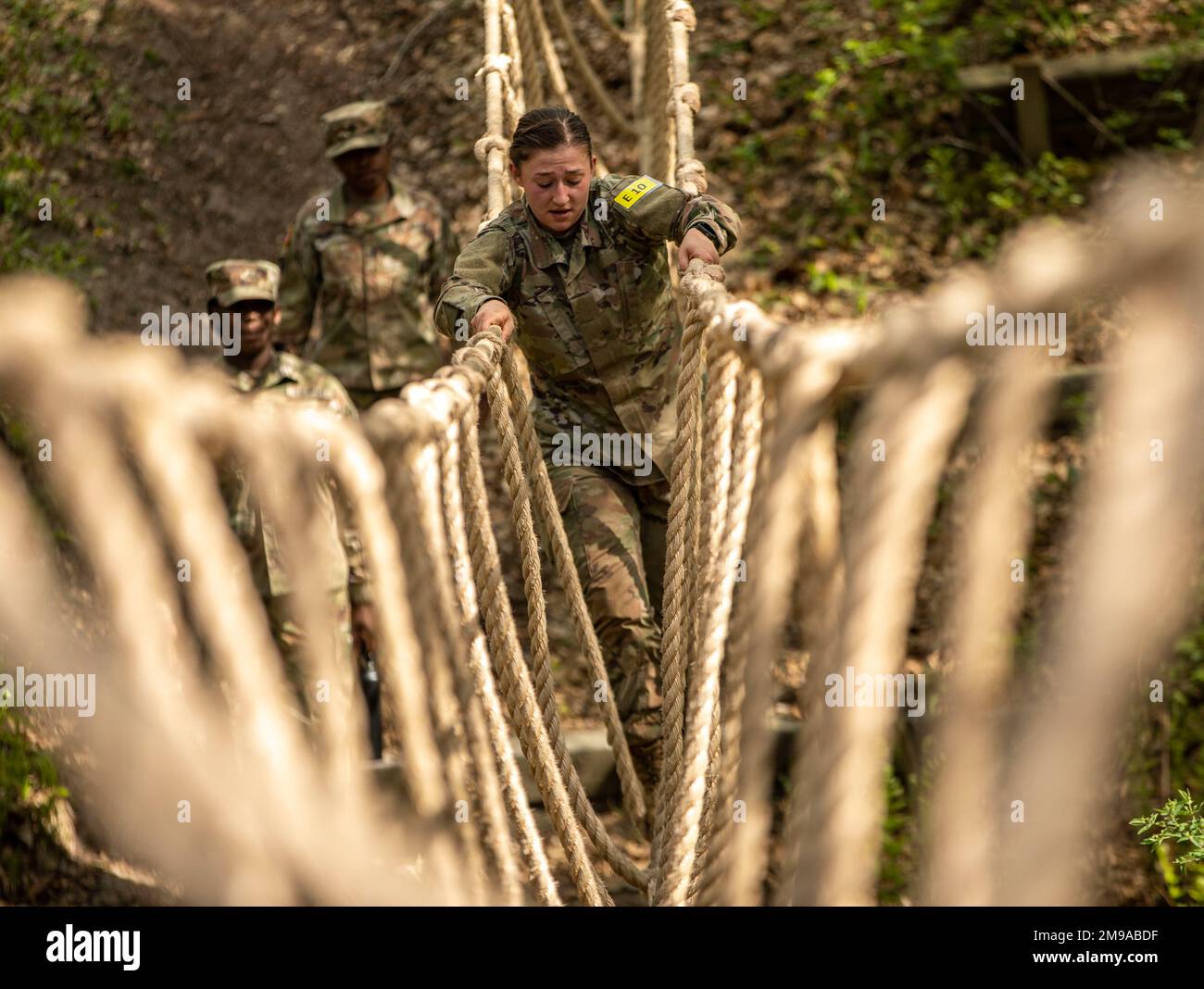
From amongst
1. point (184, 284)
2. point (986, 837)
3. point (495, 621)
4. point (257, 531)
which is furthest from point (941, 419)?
point (184, 284)

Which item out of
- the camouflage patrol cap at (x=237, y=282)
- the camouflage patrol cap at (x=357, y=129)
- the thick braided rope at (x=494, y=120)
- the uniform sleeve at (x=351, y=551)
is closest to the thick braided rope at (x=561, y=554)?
the thick braided rope at (x=494, y=120)

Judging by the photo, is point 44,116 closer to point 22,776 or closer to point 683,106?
point 22,776

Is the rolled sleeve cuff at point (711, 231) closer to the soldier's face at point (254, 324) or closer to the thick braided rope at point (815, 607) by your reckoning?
the thick braided rope at point (815, 607)

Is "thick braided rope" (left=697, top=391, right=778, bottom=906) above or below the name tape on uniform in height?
below

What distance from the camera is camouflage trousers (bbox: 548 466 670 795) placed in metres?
2.77

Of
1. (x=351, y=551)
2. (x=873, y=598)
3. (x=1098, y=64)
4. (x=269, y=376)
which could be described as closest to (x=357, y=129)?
(x=269, y=376)

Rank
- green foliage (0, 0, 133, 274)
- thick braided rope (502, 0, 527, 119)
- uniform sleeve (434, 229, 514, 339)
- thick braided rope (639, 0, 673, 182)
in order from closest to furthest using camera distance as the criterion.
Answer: uniform sleeve (434, 229, 514, 339)
thick braided rope (502, 0, 527, 119)
thick braided rope (639, 0, 673, 182)
green foliage (0, 0, 133, 274)

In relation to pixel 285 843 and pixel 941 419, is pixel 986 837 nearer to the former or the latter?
pixel 941 419

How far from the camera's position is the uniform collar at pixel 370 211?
4.27 meters

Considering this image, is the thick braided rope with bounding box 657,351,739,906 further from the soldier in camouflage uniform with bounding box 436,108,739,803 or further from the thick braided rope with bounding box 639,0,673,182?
the thick braided rope with bounding box 639,0,673,182

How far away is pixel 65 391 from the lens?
1067 millimetres

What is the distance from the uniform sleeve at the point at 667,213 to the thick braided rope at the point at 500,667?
0.78m

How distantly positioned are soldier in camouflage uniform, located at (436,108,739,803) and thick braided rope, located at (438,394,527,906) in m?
0.87

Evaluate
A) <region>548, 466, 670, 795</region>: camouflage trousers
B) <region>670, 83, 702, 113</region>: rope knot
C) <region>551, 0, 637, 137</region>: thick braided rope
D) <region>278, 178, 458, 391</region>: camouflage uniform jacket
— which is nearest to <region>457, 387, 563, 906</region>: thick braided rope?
<region>548, 466, 670, 795</region>: camouflage trousers
